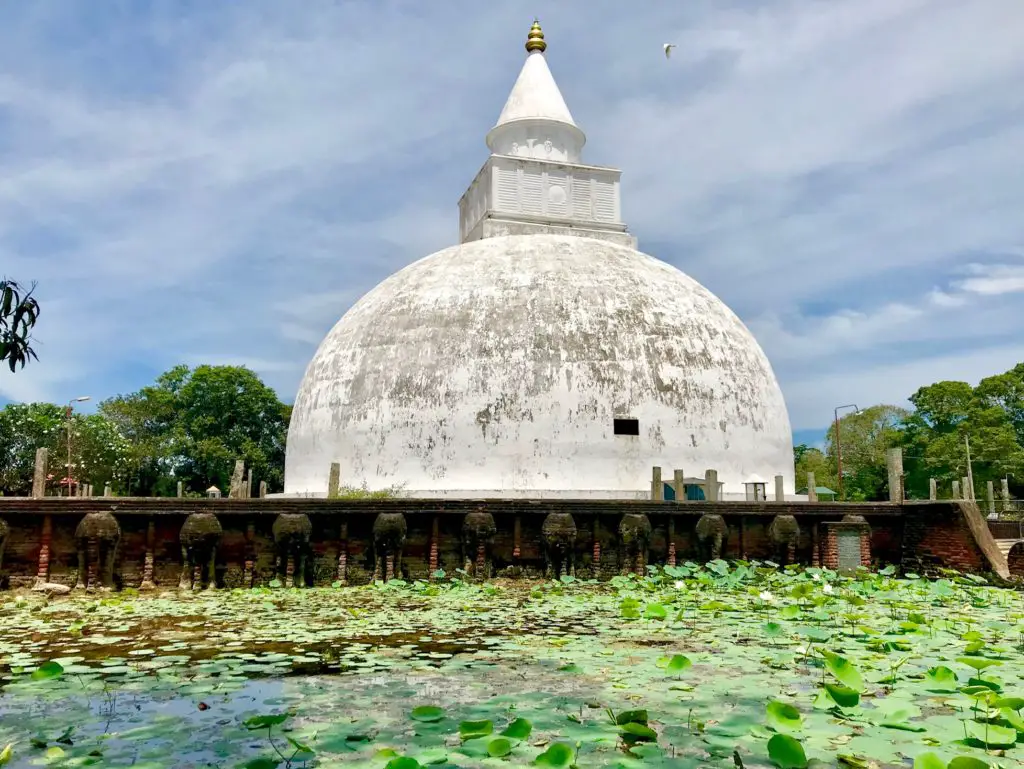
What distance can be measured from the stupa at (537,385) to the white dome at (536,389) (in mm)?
31

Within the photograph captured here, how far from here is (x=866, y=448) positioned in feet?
134

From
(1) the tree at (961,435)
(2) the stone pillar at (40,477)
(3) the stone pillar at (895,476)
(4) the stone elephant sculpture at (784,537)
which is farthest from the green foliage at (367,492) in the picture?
(1) the tree at (961,435)

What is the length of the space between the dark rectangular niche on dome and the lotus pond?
252 inches

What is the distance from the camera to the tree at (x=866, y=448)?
3859 centimetres

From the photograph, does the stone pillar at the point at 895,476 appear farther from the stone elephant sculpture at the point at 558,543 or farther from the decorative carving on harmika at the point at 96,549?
the decorative carving on harmika at the point at 96,549

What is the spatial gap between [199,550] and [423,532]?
2839 mm

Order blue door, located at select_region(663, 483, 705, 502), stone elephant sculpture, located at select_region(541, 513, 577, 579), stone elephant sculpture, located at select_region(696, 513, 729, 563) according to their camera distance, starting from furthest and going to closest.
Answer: blue door, located at select_region(663, 483, 705, 502) < stone elephant sculpture, located at select_region(696, 513, 729, 563) < stone elephant sculpture, located at select_region(541, 513, 577, 579)

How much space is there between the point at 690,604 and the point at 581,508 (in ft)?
10.2

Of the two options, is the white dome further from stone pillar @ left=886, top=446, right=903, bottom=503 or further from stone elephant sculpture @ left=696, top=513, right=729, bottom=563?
stone elephant sculpture @ left=696, top=513, right=729, bottom=563

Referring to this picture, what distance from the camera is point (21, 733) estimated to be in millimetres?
4082

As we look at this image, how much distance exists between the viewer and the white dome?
1505 centimetres

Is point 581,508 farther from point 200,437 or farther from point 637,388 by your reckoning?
point 200,437

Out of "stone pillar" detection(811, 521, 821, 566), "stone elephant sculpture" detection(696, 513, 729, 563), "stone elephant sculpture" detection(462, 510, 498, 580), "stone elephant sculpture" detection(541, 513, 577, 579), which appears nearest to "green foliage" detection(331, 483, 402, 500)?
"stone elephant sculpture" detection(462, 510, 498, 580)

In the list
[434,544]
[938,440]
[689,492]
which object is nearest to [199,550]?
[434,544]
